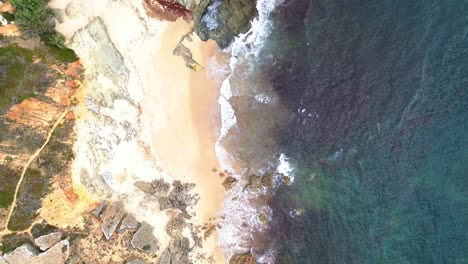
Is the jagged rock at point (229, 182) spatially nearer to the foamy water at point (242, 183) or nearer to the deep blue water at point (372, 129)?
the foamy water at point (242, 183)

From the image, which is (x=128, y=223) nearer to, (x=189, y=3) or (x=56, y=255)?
(x=56, y=255)

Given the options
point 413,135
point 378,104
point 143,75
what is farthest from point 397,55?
point 143,75

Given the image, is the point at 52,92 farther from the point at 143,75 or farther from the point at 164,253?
the point at 164,253

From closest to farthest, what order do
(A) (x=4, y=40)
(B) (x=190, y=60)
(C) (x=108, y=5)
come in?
(A) (x=4, y=40), (C) (x=108, y=5), (B) (x=190, y=60)

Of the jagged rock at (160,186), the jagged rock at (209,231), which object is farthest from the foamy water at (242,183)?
the jagged rock at (160,186)

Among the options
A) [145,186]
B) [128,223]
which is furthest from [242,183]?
[128,223]
